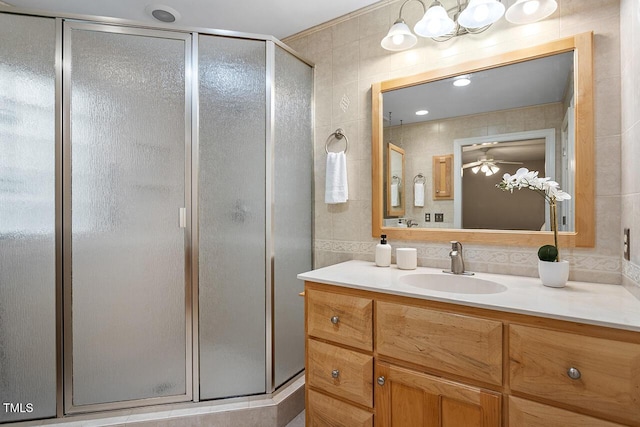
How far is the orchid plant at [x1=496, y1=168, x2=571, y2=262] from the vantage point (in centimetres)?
120

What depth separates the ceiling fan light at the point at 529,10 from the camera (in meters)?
1.27

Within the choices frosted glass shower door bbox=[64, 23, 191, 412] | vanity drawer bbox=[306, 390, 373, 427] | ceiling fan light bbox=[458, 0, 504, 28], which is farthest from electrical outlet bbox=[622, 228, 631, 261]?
frosted glass shower door bbox=[64, 23, 191, 412]

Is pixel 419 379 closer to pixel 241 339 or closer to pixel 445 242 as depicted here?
pixel 445 242

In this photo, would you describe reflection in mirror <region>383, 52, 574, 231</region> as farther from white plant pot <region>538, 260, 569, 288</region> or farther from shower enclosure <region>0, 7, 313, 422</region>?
shower enclosure <region>0, 7, 313, 422</region>

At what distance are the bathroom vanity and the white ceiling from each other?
1.60 meters

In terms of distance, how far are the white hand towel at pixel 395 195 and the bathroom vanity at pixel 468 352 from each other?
457mm

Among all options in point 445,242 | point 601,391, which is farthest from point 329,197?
point 601,391

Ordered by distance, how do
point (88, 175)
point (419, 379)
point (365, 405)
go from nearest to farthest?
point (419, 379), point (365, 405), point (88, 175)

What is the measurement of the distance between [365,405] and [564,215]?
119 cm

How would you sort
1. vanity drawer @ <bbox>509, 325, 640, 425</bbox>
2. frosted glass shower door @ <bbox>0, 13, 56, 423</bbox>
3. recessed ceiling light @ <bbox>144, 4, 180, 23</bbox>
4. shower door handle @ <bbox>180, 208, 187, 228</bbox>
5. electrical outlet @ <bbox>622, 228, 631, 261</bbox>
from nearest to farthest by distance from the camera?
1. vanity drawer @ <bbox>509, 325, 640, 425</bbox>
2. electrical outlet @ <bbox>622, 228, 631, 261</bbox>
3. frosted glass shower door @ <bbox>0, 13, 56, 423</bbox>
4. shower door handle @ <bbox>180, 208, 187, 228</bbox>
5. recessed ceiling light @ <bbox>144, 4, 180, 23</bbox>

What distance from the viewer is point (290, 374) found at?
6.02ft

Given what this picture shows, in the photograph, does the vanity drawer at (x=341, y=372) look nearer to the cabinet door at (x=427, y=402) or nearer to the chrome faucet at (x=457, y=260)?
the cabinet door at (x=427, y=402)

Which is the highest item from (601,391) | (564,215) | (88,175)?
(88,175)

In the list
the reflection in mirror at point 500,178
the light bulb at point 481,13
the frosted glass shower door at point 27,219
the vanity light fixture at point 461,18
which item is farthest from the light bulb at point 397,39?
the frosted glass shower door at point 27,219
